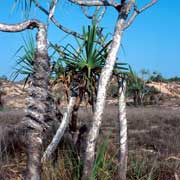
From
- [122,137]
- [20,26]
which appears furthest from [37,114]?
[122,137]

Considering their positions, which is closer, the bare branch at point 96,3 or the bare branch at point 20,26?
the bare branch at point 20,26

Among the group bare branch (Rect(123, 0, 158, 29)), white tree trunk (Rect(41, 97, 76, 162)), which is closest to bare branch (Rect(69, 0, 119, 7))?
bare branch (Rect(123, 0, 158, 29))

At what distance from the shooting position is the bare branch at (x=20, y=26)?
20.1ft

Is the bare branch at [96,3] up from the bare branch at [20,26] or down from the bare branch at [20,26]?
up

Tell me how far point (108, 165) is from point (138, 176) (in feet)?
1.66

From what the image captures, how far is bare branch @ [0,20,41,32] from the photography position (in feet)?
20.1

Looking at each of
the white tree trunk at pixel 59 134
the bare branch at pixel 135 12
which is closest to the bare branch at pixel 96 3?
the bare branch at pixel 135 12

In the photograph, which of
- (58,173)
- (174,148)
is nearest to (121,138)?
(58,173)

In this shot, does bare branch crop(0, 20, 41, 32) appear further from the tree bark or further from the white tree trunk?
the white tree trunk

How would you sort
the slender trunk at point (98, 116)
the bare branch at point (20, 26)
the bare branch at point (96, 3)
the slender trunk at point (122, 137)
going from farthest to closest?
the slender trunk at point (122, 137) → the bare branch at point (96, 3) → the slender trunk at point (98, 116) → the bare branch at point (20, 26)

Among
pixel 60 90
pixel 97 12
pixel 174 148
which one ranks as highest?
pixel 97 12

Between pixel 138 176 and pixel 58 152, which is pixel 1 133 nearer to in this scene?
pixel 58 152

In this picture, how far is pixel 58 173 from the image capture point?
6.98 metres

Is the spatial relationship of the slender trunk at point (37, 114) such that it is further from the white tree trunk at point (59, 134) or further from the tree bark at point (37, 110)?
the white tree trunk at point (59, 134)
